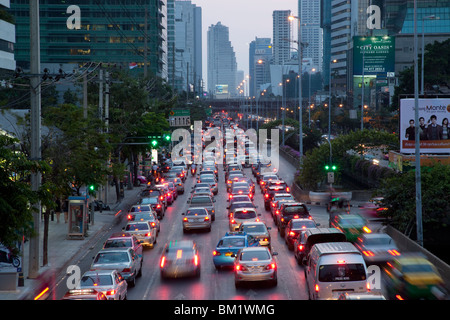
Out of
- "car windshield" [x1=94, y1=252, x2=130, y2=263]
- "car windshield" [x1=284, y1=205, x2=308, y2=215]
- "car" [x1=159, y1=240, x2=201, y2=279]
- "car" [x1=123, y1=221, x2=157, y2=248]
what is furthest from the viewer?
"car windshield" [x1=284, y1=205, x2=308, y2=215]

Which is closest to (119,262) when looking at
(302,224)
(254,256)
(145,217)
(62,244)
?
(254,256)

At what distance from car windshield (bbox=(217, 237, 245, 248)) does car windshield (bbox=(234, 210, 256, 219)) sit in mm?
7575

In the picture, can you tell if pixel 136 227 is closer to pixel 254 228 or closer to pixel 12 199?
pixel 254 228

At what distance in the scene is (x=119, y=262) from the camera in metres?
20.7

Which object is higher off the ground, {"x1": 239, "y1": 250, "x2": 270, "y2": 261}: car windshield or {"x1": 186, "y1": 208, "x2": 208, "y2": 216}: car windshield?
{"x1": 239, "y1": 250, "x2": 270, "y2": 261}: car windshield

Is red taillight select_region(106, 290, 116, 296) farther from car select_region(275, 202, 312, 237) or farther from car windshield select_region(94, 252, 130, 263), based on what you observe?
car select_region(275, 202, 312, 237)

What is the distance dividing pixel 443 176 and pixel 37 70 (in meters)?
20.0

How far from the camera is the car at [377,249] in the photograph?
75.7 feet

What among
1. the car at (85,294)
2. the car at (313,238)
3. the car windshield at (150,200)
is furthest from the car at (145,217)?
the car at (85,294)

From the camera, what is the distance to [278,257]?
1027 inches

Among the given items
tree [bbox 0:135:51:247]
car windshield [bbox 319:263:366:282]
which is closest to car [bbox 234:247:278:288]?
car windshield [bbox 319:263:366:282]

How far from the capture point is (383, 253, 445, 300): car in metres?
16.4

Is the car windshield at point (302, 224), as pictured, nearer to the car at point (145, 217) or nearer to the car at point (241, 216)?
the car at point (241, 216)
